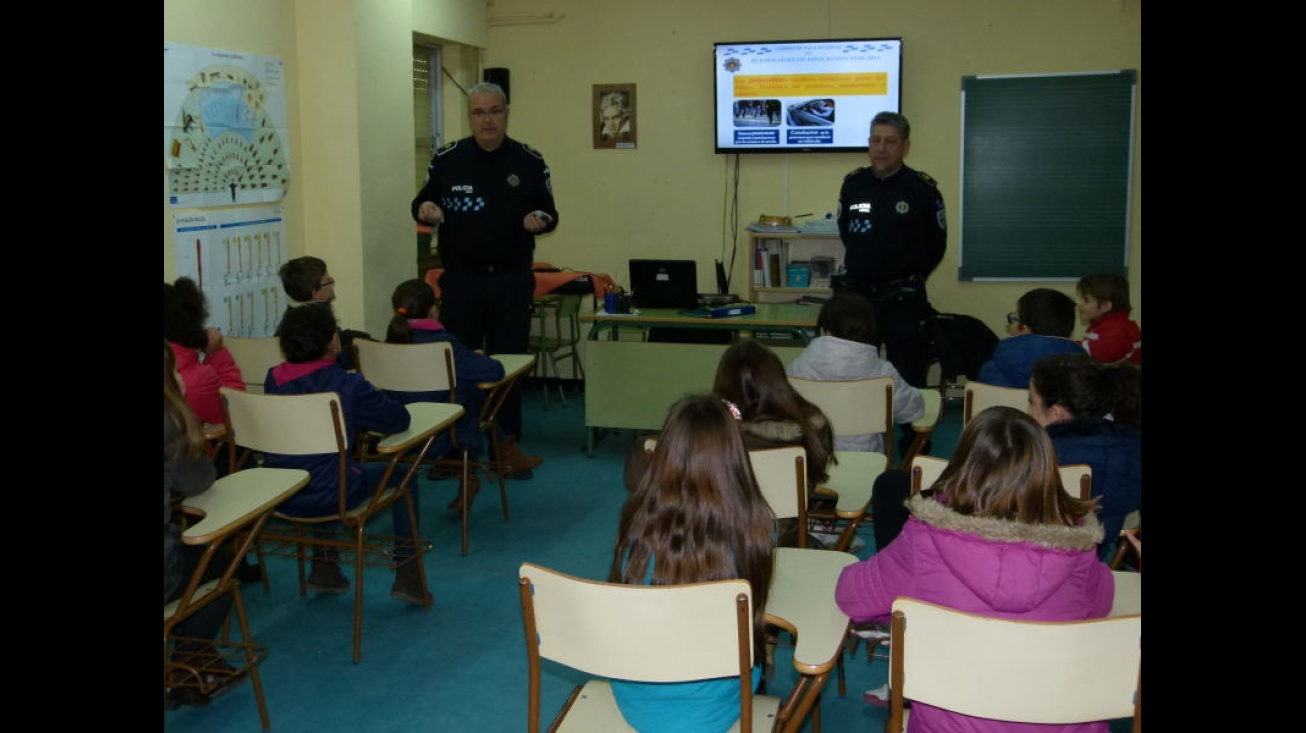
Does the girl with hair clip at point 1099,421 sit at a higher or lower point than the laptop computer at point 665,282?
lower

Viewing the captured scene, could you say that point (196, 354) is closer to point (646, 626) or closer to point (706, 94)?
point (646, 626)

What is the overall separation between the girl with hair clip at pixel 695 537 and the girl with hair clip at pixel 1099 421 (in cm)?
117

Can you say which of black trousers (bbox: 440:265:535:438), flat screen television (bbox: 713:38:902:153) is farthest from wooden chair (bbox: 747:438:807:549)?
flat screen television (bbox: 713:38:902:153)

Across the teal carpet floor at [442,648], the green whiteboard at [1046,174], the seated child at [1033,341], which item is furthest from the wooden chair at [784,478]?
the green whiteboard at [1046,174]

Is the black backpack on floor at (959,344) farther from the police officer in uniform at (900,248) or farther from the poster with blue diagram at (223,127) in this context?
the poster with blue diagram at (223,127)

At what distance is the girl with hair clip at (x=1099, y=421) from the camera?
114 inches

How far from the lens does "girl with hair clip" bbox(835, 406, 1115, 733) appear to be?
6.38 feet

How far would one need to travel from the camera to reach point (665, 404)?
18.9 ft

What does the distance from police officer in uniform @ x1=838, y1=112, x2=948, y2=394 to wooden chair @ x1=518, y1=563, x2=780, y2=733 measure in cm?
398

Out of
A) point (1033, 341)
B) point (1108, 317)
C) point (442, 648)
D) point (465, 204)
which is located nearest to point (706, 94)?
point (465, 204)

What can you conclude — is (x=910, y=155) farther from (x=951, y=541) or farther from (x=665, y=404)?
(x=951, y=541)

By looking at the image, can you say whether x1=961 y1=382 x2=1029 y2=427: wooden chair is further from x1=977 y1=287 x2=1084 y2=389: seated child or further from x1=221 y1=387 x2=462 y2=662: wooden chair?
x1=221 y1=387 x2=462 y2=662: wooden chair

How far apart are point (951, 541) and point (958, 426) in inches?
185
